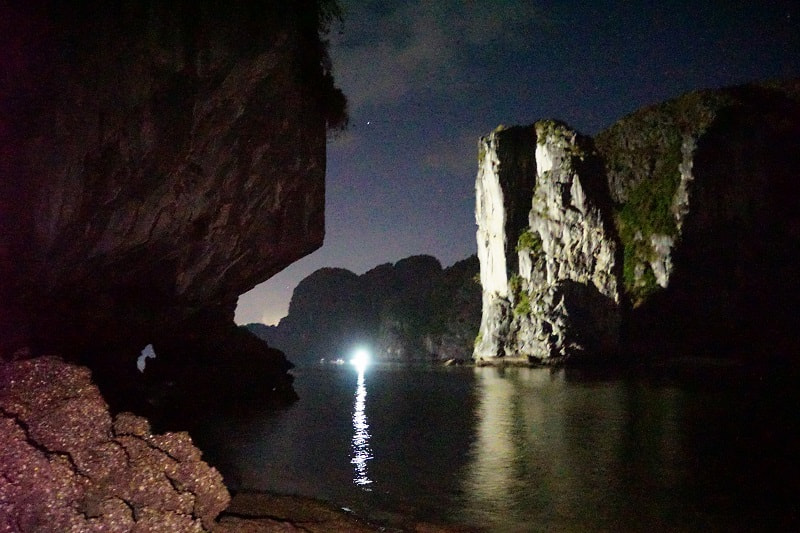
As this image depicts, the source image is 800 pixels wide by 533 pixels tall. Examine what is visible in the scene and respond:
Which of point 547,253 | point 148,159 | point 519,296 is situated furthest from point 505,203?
point 148,159

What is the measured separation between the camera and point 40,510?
6277mm

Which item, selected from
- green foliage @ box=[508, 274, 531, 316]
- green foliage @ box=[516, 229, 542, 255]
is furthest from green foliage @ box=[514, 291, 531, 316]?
green foliage @ box=[516, 229, 542, 255]

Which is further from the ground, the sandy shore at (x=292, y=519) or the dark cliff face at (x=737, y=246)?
the dark cliff face at (x=737, y=246)

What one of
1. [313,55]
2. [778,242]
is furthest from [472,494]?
[778,242]

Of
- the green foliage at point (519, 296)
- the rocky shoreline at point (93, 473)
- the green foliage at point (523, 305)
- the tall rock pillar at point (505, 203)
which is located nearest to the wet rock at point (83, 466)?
the rocky shoreline at point (93, 473)

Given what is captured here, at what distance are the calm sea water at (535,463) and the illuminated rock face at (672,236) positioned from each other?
145 ft

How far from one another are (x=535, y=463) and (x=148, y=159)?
14.4 metres

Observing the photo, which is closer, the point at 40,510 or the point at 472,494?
the point at 40,510

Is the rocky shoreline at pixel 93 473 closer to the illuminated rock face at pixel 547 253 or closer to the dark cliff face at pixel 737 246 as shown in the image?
the illuminated rock face at pixel 547 253

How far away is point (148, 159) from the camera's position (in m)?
14.4

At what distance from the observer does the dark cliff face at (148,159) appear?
38.0 ft

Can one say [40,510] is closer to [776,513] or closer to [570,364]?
[776,513]

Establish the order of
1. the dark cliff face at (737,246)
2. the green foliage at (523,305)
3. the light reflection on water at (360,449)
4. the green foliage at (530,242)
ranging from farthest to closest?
1. the green foliage at (530,242)
2. the green foliage at (523,305)
3. the dark cliff face at (737,246)
4. the light reflection on water at (360,449)

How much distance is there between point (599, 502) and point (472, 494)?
2.75 metres
